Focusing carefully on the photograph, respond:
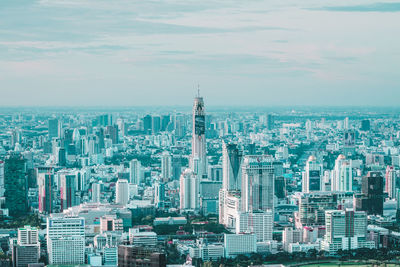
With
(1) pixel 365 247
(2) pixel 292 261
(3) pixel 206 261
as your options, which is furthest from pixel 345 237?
(3) pixel 206 261

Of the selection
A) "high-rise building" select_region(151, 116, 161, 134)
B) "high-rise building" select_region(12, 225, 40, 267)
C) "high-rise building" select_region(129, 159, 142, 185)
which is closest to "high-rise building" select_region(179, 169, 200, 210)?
"high-rise building" select_region(129, 159, 142, 185)

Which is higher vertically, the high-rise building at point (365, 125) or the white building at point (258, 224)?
the high-rise building at point (365, 125)

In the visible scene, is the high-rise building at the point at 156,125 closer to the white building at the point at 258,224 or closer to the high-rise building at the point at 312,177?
the high-rise building at the point at 312,177

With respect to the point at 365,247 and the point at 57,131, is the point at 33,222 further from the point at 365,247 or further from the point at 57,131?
the point at 57,131

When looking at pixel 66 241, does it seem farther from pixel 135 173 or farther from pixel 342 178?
pixel 135 173

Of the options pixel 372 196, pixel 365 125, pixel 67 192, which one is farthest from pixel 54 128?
→ pixel 372 196

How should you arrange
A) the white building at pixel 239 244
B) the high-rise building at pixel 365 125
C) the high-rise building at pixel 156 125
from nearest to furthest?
1. the white building at pixel 239 244
2. the high-rise building at pixel 365 125
3. the high-rise building at pixel 156 125

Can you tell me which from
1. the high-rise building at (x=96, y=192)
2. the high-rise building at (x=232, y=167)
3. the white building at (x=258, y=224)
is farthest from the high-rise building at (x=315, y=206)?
the high-rise building at (x=96, y=192)
